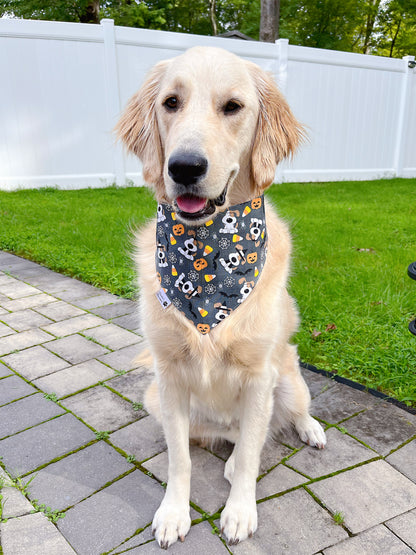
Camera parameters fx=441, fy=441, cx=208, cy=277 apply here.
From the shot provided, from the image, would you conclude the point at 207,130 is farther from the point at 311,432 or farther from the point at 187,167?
the point at 311,432

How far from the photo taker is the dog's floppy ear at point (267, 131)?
1.89 m

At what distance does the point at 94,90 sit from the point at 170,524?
27.6ft

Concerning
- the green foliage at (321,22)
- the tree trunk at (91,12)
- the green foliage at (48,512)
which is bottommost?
the green foliage at (48,512)

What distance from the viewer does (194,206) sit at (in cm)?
169

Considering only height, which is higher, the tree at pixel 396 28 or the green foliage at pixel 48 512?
the tree at pixel 396 28

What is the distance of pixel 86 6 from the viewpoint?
16.5 meters

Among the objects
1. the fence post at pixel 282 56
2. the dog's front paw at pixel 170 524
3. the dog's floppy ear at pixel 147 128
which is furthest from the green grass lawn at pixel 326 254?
the fence post at pixel 282 56

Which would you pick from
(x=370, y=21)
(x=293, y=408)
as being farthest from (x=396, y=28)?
(x=293, y=408)

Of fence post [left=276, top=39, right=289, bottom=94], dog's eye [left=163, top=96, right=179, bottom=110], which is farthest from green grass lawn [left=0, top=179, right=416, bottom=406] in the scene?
fence post [left=276, top=39, right=289, bottom=94]

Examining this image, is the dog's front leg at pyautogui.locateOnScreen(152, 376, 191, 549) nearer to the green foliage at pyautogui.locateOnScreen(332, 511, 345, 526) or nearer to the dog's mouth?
the green foliage at pyautogui.locateOnScreen(332, 511, 345, 526)

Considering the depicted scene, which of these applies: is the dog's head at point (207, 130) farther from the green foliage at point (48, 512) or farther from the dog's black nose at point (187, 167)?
the green foliage at point (48, 512)

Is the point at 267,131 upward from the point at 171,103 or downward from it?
downward

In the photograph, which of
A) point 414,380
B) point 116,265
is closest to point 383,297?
point 414,380

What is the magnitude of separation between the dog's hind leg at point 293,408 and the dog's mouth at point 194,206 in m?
0.95
